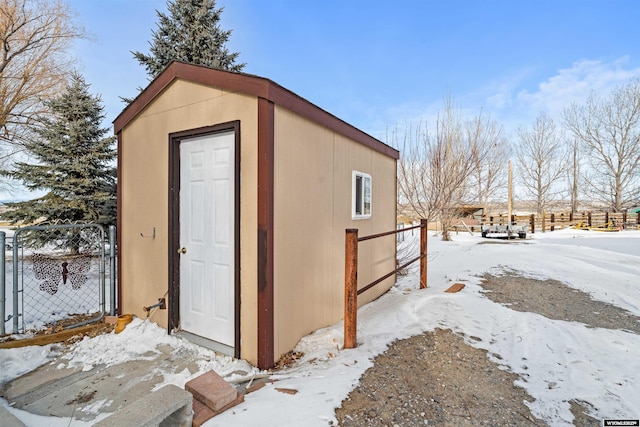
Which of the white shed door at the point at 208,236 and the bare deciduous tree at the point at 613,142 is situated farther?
the bare deciduous tree at the point at 613,142

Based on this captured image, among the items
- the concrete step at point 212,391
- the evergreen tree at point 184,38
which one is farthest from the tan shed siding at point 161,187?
the evergreen tree at point 184,38

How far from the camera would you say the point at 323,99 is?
10609mm

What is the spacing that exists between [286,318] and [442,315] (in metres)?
1.82

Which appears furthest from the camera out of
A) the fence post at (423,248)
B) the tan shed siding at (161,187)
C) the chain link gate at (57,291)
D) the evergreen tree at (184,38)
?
the evergreen tree at (184,38)

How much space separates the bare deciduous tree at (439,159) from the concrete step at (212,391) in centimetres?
818

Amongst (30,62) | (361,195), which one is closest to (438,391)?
(361,195)

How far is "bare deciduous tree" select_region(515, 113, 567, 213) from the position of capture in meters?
22.1

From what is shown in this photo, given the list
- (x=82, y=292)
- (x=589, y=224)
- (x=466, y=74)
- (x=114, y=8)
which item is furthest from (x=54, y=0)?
(x=589, y=224)

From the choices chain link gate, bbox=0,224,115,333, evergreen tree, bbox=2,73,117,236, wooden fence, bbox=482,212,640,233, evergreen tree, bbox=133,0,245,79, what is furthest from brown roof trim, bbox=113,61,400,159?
wooden fence, bbox=482,212,640,233

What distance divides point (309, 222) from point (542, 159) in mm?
26565

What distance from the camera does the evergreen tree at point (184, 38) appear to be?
10.1m

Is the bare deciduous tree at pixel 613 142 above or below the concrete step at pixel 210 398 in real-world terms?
above

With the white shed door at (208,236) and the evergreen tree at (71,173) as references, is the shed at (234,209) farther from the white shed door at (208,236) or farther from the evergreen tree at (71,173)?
the evergreen tree at (71,173)

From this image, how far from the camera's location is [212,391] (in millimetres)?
1822
